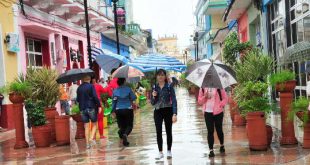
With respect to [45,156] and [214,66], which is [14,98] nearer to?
[45,156]

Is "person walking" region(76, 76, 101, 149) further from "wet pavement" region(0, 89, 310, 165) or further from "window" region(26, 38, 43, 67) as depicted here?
"window" region(26, 38, 43, 67)

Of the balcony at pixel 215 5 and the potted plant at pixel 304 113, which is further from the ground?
the balcony at pixel 215 5

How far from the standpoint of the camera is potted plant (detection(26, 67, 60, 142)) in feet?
41.2

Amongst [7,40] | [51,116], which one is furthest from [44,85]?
[7,40]

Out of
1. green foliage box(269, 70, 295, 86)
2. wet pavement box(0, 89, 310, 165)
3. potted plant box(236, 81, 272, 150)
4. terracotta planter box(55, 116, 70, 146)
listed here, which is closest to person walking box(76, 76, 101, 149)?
wet pavement box(0, 89, 310, 165)

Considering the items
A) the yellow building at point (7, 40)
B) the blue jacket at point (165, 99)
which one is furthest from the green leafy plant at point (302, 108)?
the yellow building at point (7, 40)

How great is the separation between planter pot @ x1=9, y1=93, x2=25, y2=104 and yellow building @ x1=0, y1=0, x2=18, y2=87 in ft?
15.2

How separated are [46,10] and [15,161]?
12030 mm

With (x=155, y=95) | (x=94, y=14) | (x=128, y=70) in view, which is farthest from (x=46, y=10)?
(x=155, y=95)

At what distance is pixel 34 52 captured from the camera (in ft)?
68.3

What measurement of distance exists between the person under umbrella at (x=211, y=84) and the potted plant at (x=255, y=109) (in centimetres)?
63

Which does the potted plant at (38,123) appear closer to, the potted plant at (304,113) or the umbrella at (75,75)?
the umbrella at (75,75)

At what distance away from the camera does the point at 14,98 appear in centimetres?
1199

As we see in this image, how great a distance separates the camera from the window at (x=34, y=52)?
786 inches
